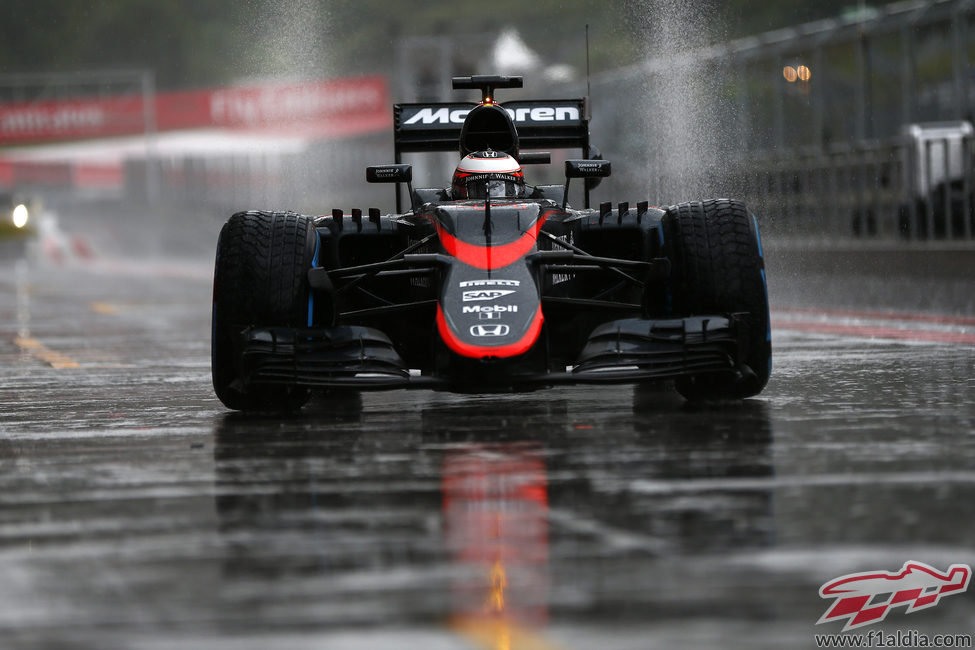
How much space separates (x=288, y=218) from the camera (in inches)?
334

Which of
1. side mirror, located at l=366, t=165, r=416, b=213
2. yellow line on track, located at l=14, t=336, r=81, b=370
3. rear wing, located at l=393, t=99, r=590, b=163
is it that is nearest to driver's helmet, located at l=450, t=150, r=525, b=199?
side mirror, located at l=366, t=165, r=416, b=213

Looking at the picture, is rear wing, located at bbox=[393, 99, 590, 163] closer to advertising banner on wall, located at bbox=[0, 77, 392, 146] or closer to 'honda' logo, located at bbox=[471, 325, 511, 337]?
'honda' logo, located at bbox=[471, 325, 511, 337]

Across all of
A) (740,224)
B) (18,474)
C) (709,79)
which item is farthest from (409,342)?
(709,79)

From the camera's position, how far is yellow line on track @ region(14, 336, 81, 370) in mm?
11797

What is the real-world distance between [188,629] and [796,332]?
393 inches

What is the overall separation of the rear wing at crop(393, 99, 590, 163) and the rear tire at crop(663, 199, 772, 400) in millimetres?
2203

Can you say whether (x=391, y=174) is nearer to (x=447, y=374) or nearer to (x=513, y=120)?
(x=513, y=120)

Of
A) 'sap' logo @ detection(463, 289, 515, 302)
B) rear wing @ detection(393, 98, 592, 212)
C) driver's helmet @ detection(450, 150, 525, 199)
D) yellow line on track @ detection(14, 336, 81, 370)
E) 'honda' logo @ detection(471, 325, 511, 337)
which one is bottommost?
yellow line on track @ detection(14, 336, 81, 370)

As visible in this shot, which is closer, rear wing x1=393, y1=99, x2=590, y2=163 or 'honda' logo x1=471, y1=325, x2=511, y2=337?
'honda' logo x1=471, y1=325, x2=511, y2=337

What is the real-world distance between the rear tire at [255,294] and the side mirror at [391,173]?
3.45 ft

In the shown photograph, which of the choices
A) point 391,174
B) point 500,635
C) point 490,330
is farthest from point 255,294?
point 500,635

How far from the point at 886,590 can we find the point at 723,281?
3.89 meters

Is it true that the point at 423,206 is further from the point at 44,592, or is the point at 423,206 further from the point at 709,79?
the point at 709,79

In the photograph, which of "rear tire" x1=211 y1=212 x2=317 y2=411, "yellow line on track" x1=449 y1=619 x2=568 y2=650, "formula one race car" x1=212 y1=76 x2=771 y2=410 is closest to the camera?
"yellow line on track" x1=449 y1=619 x2=568 y2=650
